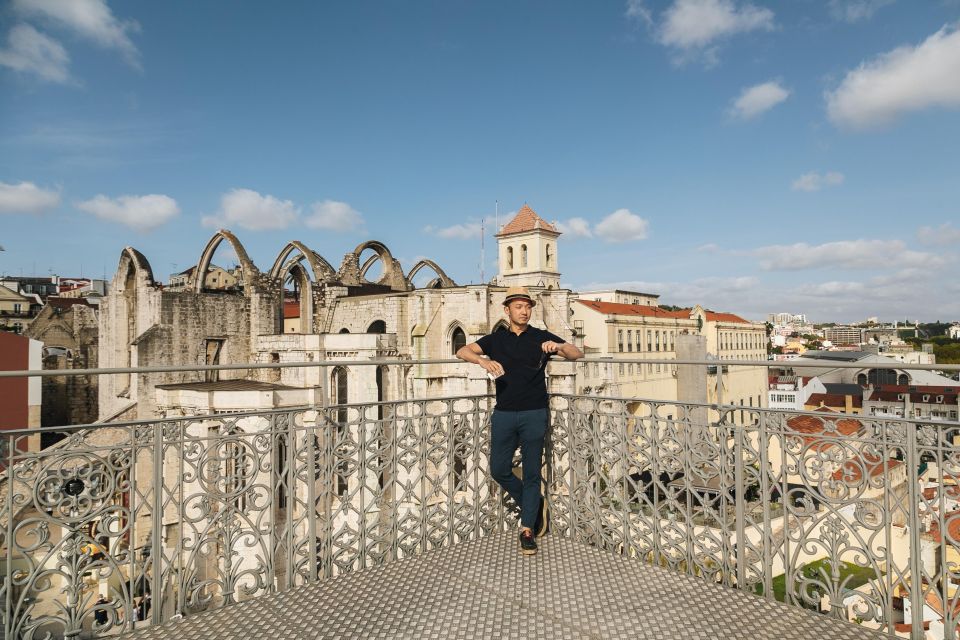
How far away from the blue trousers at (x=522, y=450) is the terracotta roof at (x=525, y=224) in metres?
43.4

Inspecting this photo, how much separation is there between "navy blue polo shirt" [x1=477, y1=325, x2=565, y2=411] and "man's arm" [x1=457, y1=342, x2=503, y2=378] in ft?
0.29

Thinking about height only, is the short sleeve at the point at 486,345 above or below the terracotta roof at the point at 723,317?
below

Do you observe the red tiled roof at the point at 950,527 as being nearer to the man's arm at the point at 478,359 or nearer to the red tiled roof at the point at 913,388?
the red tiled roof at the point at 913,388

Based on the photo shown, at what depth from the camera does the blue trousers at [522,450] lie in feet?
14.6

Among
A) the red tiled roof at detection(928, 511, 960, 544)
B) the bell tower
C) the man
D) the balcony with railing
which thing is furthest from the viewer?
the bell tower

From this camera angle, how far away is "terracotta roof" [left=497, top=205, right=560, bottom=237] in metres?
47.3

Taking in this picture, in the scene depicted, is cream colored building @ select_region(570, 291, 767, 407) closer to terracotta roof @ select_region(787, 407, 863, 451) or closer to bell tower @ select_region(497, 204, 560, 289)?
bell tower @ select_region(497, 204, 560, 289)

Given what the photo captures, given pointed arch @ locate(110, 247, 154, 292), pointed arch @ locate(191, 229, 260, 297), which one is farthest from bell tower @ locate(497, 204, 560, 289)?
pointed arch @ locate(110, 247, 154, 292)

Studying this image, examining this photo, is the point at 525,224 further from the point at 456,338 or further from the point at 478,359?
the point at 478,359

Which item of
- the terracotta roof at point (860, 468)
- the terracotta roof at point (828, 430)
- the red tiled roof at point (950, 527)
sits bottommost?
the red tiled roof at point (950, 527)

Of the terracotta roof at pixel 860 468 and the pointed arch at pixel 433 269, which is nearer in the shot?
the terracotta roof at pixel 860 468

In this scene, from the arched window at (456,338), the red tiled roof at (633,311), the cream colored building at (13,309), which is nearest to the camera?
the arched window at (456,338)

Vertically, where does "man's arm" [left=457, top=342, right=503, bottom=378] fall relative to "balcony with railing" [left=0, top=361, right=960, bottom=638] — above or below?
above

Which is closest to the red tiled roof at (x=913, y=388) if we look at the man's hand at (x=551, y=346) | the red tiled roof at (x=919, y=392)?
the red tiled roof at (x=919, y=392)
